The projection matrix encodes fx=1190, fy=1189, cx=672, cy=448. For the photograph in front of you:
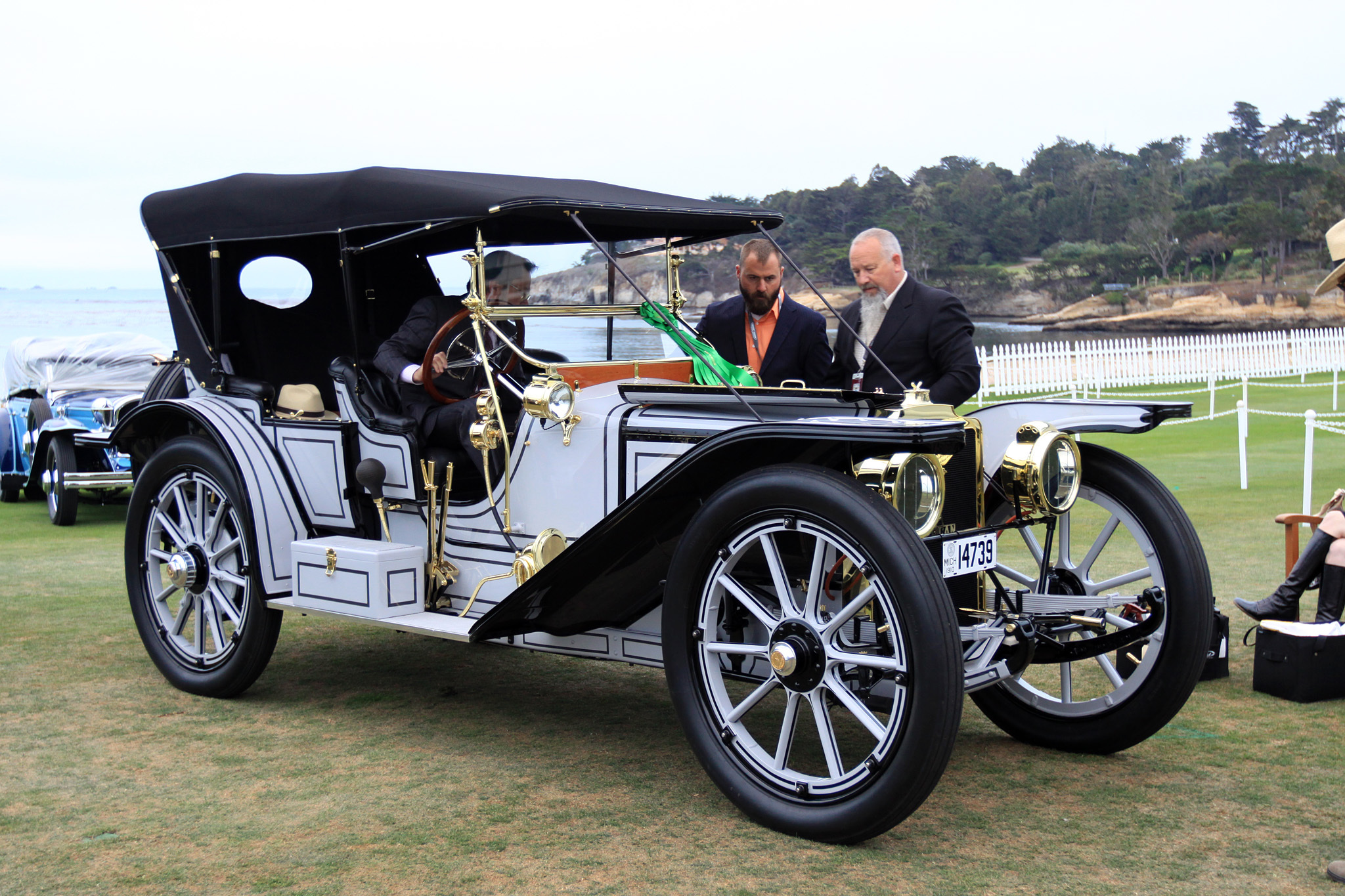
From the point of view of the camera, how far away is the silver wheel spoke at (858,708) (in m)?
3.22

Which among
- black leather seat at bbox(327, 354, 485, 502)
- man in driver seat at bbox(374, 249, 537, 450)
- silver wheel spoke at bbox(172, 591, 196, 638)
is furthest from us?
silver wheel spoke at bbox(172, 591, 196, 638)

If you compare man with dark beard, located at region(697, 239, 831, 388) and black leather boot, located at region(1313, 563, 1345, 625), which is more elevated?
man with dark beard, located at region(697, 239, 831, 388)

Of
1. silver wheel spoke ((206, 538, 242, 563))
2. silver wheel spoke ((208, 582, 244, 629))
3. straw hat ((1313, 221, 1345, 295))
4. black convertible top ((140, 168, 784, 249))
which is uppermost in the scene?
black convertible top ((140, 168, 784, 249))

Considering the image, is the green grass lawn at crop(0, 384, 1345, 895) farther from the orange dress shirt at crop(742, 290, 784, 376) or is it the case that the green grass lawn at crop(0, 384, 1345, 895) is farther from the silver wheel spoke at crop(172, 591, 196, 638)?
the orange dress shirt at crop(742, 290, 784, 376)

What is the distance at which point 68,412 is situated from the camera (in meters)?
11.2

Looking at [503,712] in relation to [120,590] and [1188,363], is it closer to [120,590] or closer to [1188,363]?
[120,590]

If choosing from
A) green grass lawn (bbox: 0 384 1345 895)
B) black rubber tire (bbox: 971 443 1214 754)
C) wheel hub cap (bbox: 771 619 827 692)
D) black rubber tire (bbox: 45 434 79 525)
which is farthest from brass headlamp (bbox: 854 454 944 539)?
black rubber tire (bbox: 45 434 79 525)

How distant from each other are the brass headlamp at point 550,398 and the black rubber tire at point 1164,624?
1827mm

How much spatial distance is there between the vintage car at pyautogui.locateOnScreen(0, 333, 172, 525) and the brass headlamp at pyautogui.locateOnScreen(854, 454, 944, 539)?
8480mm

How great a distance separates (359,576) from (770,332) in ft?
6.95

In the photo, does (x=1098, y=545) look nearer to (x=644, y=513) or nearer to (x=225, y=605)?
(x=644, y=513)

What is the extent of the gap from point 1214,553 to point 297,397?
18.2ft

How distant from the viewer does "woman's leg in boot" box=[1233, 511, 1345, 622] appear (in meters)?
5.02

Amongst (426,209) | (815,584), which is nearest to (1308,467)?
(815,584)
